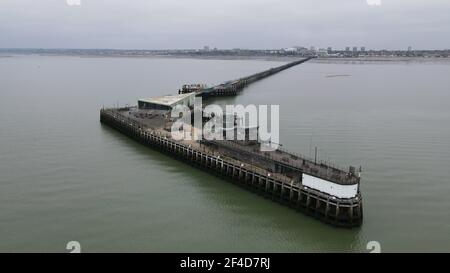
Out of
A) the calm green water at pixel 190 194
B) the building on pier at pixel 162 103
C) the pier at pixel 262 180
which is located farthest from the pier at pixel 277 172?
the building on pier at pixel 162 103

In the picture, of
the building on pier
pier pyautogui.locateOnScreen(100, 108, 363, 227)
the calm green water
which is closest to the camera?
the calm green water

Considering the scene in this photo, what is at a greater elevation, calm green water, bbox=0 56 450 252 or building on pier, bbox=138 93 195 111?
building on pier, bbox=138 93 195 111

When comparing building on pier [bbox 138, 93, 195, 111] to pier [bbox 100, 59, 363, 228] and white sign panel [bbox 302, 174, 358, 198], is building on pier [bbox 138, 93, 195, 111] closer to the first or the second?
pier [bbox 100, 59, 363, 228]

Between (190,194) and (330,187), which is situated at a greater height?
(330,187)

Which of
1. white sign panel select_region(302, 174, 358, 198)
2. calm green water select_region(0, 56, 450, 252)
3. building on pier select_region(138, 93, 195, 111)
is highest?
building on pier select_region(138, 93, 195, 111)

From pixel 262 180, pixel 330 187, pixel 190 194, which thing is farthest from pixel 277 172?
pixel 190 194

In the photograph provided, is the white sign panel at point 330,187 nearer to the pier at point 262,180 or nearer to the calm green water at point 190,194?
the pier at point 262,180

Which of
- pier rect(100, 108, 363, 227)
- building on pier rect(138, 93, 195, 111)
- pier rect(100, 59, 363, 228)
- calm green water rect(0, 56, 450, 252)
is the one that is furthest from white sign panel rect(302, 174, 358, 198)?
building on pier rect(138, 93, 195, 111)

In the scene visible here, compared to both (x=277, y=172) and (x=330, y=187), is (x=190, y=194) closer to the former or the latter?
(x=277, y=172)

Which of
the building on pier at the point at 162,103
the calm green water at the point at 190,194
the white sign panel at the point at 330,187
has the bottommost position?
the calm green water at the point at 190,194

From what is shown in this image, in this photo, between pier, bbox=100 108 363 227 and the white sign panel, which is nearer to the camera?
the white sign panel

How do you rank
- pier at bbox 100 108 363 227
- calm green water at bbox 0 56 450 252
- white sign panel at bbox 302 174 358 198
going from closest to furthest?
calm green water at bbox 0 56 450 252
white sign panel at bbox 302 174 358 198
pier at bbox 100 108 363 227
